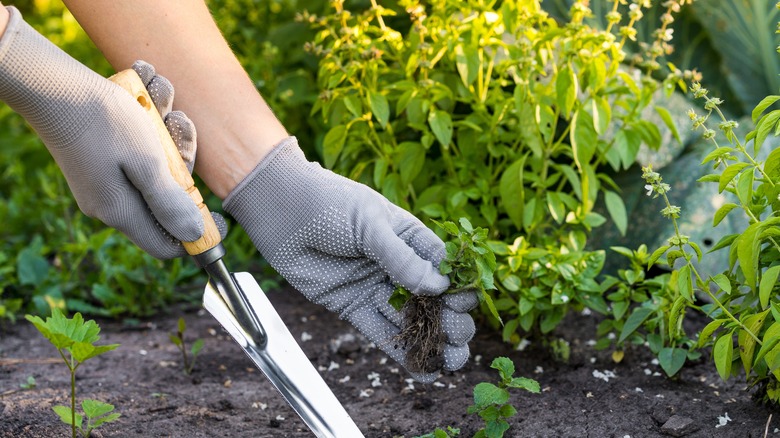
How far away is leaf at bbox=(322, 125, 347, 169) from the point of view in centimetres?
203

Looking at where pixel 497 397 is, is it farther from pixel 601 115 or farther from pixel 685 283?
pixel 601 115

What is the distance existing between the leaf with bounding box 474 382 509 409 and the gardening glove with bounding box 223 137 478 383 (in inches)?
5.7

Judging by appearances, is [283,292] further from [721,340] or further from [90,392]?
[721,340]

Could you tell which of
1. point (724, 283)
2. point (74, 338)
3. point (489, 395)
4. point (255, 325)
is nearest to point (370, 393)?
point (255, 325)

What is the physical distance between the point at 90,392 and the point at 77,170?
1.96 feet

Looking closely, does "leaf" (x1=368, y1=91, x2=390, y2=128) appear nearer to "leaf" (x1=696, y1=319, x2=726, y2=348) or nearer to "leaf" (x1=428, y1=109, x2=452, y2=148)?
"leaf" (x1=428, y1=109, x2=452, y2=148)

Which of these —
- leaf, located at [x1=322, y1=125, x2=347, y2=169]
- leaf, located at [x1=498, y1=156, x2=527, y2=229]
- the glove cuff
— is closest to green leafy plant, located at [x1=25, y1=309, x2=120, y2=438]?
the glove cuff

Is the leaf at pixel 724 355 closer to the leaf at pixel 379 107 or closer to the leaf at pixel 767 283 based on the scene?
the leaf at pixel 767 283

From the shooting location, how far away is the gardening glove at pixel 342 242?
5.44 feet

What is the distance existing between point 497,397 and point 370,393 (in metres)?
0.50

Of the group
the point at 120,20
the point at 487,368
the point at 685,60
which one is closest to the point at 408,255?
the point at 487,368

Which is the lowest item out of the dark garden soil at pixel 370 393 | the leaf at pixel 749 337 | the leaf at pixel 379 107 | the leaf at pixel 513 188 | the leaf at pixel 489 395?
the dark garden soil at pixel 370 393

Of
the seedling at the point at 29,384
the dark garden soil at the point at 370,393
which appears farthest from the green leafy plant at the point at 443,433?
the seedling at the point at 29,384

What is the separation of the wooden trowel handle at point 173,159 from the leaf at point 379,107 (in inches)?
18.3
